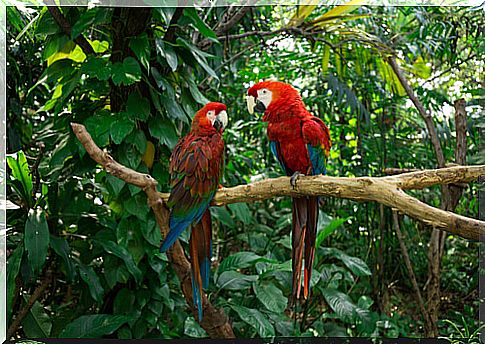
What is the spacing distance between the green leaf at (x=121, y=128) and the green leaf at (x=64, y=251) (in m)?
0.37

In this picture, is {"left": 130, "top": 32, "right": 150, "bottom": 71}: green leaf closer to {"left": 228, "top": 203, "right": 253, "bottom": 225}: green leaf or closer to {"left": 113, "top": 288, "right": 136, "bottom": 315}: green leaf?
{"left": 228, "top": 203, "right": 253, "bottom": 225}: green leaf

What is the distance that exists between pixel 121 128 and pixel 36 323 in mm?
695

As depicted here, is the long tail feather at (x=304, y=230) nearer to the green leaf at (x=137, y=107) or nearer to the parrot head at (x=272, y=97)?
the parrot head at (x=272, y=97)

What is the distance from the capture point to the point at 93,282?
170 cm

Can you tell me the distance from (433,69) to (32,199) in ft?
6.26

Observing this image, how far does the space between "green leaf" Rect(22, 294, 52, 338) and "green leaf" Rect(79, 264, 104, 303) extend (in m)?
0.20

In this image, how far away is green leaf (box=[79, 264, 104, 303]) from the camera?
5.56ft

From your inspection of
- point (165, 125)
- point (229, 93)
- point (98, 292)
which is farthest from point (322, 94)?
point (98, 292)

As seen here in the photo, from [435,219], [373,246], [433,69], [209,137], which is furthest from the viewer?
[433,69]

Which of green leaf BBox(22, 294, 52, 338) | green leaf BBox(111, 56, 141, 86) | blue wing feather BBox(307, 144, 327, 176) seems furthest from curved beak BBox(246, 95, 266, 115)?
green leaf BBox(22, 294, 52, 338)

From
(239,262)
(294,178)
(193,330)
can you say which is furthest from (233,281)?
(294,178)

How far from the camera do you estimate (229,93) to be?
2277mm

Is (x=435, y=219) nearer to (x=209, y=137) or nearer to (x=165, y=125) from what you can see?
(x=209, y=137)

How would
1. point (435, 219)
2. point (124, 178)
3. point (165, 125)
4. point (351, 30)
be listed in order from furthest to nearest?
point (351, 30) < point (165, 125) < point (124, 178) < point (435, 219)
